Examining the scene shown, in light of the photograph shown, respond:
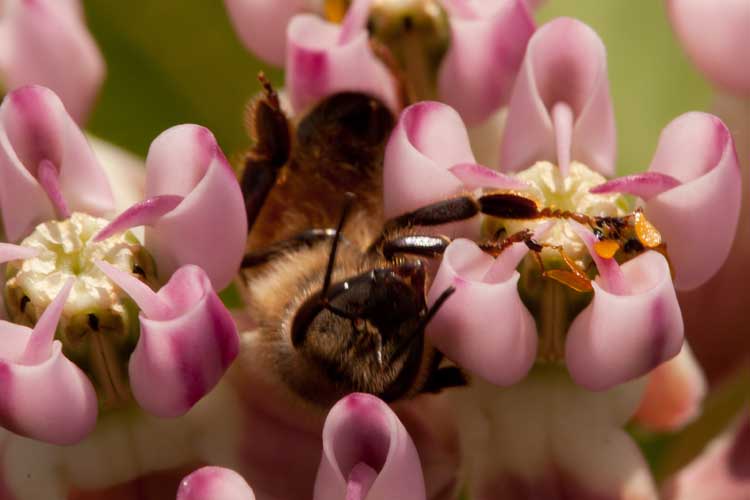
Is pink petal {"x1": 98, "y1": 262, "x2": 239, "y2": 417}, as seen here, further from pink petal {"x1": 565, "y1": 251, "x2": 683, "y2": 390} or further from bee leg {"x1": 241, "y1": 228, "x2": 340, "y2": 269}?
pink petal {"x1": 565, "y1": 251, "x2": 683, "y2": 390}

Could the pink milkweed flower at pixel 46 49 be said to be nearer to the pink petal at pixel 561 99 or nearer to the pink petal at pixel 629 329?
the pink petal at pixel 561 99

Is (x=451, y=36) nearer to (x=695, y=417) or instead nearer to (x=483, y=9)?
(x=483, y=9)

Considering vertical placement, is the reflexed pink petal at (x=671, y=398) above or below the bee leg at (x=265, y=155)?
below

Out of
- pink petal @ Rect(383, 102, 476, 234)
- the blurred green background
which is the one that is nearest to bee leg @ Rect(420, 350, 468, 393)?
pink petal @ Rect(383, 102, 476, 234)

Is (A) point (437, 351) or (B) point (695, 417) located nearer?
(A) point (437, 351)

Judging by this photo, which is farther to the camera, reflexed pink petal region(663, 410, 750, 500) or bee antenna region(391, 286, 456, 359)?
reflexed pink petal region(663, 410, 750, 500)

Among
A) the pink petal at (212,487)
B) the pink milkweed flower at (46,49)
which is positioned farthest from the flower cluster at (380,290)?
the pink milkweed flower at (46,49)

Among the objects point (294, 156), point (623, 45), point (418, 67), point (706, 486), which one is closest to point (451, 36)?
point (418, 67)
